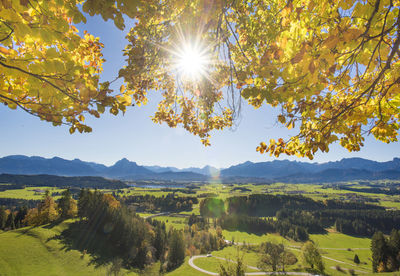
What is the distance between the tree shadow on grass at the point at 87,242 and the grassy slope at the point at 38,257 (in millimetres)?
1919

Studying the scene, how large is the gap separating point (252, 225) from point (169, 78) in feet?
406

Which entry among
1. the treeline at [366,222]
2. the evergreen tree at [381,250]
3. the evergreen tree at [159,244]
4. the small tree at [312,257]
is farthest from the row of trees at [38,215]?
the treeline at [366,222]

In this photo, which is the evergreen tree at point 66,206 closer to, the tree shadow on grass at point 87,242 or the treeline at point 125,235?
the treeline at point 125,235

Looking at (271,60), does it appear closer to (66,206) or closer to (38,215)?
(38,215)

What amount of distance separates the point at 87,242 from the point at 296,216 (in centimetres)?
13021

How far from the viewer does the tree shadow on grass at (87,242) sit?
48.3 metres

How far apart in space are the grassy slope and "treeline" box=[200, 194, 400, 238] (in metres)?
89.0

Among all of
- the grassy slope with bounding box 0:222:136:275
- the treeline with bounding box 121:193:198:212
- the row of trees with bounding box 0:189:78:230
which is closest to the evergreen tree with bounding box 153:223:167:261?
the grassy slope with bounding box 0:222:136:275

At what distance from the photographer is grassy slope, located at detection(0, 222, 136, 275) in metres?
36.5

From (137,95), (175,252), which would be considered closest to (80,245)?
(175,252)

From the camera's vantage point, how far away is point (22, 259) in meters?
38.2

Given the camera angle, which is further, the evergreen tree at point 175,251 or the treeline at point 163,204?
the treeline at point 163,204

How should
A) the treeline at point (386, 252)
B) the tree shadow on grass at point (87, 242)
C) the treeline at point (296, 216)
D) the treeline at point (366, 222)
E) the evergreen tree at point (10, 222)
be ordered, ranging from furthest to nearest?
the treeline at point (366, 222), the treeline at point (296, 216), the evergreen tree at point (10, 222), the tree shadow on grass at point (87, 242), the treeline at point (386, 252)

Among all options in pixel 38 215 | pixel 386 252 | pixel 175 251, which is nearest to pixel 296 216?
pixel 386 252
